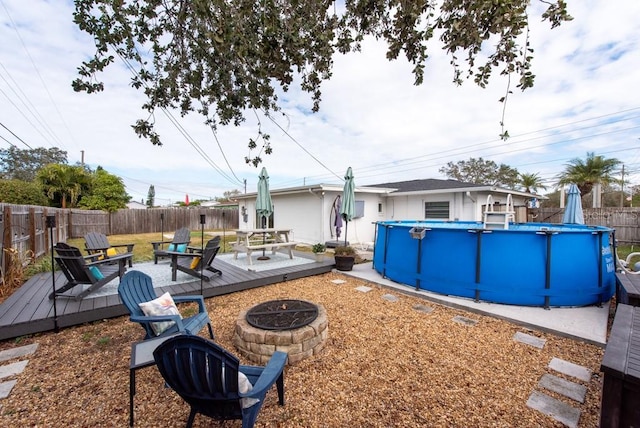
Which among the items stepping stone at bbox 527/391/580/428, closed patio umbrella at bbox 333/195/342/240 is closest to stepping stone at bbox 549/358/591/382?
stepping stone at bbox 527/391/580/428

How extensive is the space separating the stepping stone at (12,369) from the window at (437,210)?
12831 mm

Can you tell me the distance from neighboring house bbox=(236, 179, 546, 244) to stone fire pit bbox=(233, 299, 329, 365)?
24.5ft

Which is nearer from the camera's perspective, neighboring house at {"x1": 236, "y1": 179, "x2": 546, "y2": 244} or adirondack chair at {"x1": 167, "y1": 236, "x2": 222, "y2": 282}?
adirondack chair at {"x1": 167, "y1": 236, "x2": 222, "y2": 282}

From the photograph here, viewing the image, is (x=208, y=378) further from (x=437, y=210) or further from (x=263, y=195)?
(x=437, y=210)

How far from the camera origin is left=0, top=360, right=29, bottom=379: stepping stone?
2.71 meters

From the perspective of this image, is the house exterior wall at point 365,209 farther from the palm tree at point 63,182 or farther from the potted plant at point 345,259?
the palm tree at point 63,182

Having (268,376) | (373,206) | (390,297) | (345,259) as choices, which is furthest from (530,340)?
(373,206)

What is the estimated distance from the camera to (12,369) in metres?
2.79

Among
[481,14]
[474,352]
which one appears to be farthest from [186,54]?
[474,352]

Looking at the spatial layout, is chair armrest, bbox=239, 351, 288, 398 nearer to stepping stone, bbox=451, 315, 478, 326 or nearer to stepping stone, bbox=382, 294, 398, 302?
stepping stone, bbox=451, 315, 478, 326

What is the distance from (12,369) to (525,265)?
22.5 ft

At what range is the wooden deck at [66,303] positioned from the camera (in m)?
3.50

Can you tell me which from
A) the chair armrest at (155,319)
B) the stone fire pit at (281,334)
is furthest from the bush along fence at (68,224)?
the stone fire pit at (281,334)

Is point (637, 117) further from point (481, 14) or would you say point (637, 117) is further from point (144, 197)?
point (144, 197)
